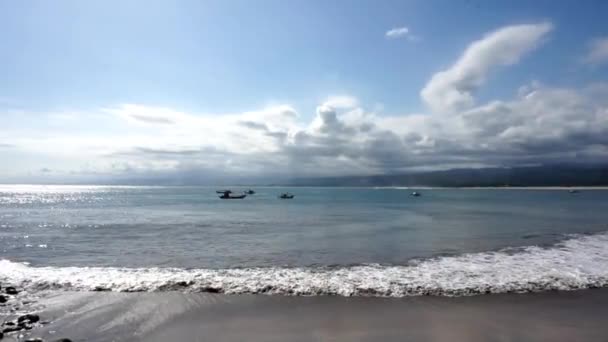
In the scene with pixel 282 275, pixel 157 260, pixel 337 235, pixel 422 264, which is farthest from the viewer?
pixel 337 235

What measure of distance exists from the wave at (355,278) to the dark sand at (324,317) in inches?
29.1

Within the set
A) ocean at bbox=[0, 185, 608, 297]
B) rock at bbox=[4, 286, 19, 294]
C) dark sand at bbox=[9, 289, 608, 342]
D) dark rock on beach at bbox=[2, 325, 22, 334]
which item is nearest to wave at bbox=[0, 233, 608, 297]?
ocean at bbox=[0, 185, 608, 297]

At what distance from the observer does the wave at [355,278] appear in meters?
11.7

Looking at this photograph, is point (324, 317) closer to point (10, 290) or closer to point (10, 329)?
point (10, 329)

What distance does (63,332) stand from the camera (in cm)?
822

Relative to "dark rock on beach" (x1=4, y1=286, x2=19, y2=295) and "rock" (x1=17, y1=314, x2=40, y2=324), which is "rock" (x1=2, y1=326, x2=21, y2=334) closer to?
→ "rock" (x1=17, y1=314, x2=40, y2=324)

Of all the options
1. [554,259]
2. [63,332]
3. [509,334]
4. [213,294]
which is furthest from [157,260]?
[554,259]

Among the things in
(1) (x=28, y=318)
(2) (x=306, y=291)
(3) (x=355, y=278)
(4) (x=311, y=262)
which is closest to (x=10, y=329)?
(1) (x=28, y=318)

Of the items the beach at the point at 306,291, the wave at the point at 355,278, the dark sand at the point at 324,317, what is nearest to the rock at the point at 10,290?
the beach at the point at 306,291

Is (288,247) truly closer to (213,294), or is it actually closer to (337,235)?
(337,235)

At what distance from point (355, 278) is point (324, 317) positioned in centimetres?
435

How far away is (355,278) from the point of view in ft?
43.1

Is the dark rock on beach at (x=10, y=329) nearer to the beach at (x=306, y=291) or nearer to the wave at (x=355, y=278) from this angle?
the beach at (x=306, y=291)

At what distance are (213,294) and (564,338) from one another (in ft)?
33.8
